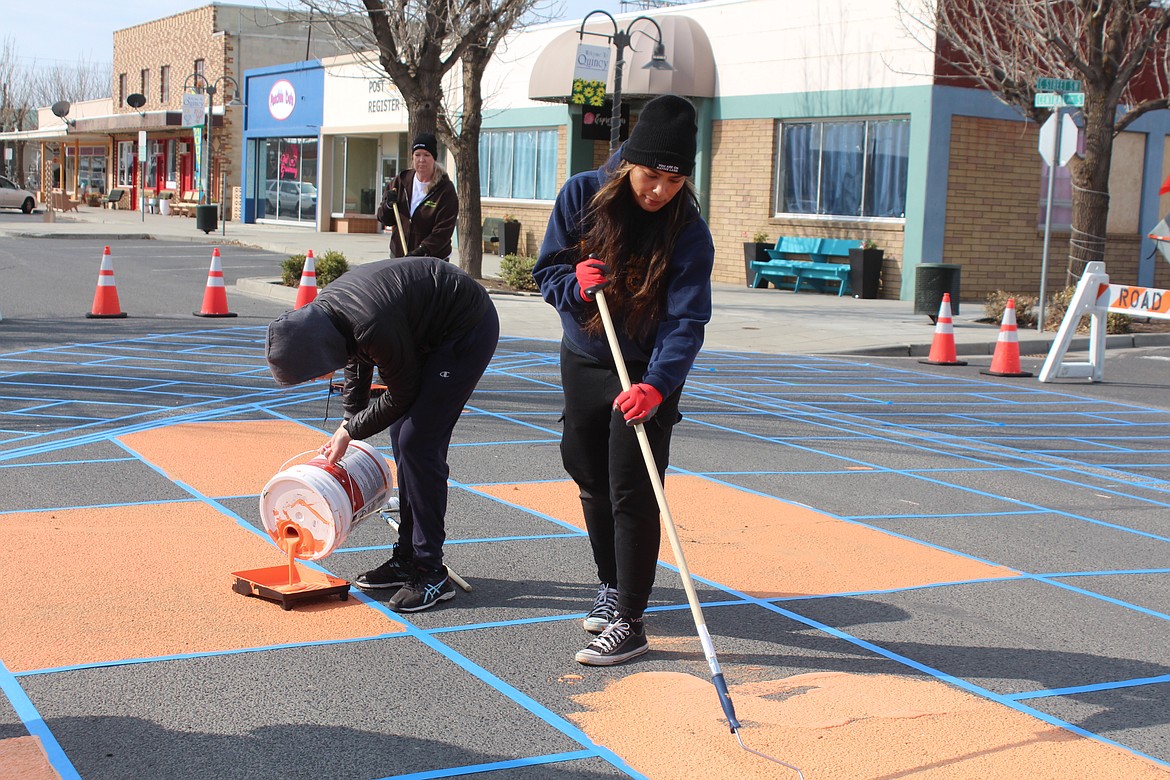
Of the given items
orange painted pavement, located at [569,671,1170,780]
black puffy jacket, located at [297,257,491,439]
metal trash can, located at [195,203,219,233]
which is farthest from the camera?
metal trash can, located at [195,203,219,233]

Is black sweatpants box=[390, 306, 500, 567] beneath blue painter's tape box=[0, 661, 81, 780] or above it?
above

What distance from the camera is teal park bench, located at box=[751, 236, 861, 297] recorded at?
22609mm

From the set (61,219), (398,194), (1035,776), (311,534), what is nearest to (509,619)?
(311,534)

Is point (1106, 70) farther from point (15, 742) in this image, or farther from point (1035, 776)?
point (15, 742)

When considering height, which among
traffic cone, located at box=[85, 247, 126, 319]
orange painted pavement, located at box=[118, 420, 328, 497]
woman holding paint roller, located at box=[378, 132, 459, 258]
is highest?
woman holding paint roller, located at box=[378, 132, 459, 258]

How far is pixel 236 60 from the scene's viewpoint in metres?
48.2

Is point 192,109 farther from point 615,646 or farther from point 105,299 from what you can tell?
point 615,646

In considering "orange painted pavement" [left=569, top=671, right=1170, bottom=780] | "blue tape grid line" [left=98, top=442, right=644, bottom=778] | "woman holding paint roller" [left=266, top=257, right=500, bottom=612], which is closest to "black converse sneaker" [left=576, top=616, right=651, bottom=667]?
"orange painted pavement" [left=569, top=671, right=1170, bottom=780]

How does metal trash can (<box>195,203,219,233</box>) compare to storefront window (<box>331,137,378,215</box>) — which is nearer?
metal trash can (<box>195,203,219,233</box>)

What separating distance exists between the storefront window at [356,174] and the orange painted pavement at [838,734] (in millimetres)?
35130

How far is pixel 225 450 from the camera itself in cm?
789

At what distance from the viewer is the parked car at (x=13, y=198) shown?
150ft

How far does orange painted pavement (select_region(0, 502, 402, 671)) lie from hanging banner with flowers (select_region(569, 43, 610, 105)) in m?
12.9

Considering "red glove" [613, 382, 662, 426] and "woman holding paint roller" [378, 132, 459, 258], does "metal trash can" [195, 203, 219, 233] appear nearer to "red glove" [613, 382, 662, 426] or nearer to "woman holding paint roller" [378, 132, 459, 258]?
"woman holding paint roller" [378, 132, 459, 258]
